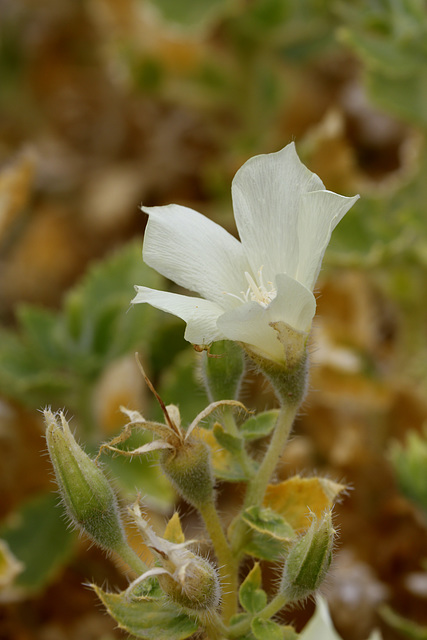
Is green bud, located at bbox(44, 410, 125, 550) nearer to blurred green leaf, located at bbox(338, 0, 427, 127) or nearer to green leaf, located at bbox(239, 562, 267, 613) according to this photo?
green leaf, located at bbox(239, 562, 267, 613)

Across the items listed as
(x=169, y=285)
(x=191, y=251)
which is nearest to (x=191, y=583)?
(x=191, y=251)

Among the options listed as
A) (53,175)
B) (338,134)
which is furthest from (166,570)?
(53,175)

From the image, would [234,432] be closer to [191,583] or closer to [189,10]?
[191,583]

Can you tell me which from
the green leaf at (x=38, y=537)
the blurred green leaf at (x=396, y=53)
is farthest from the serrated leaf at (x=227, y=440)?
the blurred green leaf at (x=396, y=53)

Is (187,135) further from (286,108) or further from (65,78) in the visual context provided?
(65,78)

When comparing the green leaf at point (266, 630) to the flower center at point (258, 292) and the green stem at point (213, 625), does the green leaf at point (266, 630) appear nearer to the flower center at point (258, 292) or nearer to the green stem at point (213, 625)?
the green stem at point (213, 625)

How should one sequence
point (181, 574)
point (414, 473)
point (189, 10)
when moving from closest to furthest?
point (181, 574) < point (414, 473) < point (189, 10)

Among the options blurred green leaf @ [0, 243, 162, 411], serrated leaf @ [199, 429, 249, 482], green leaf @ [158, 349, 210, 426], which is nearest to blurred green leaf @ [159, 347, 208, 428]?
green leaf @ [158, 349, 210, 426]
